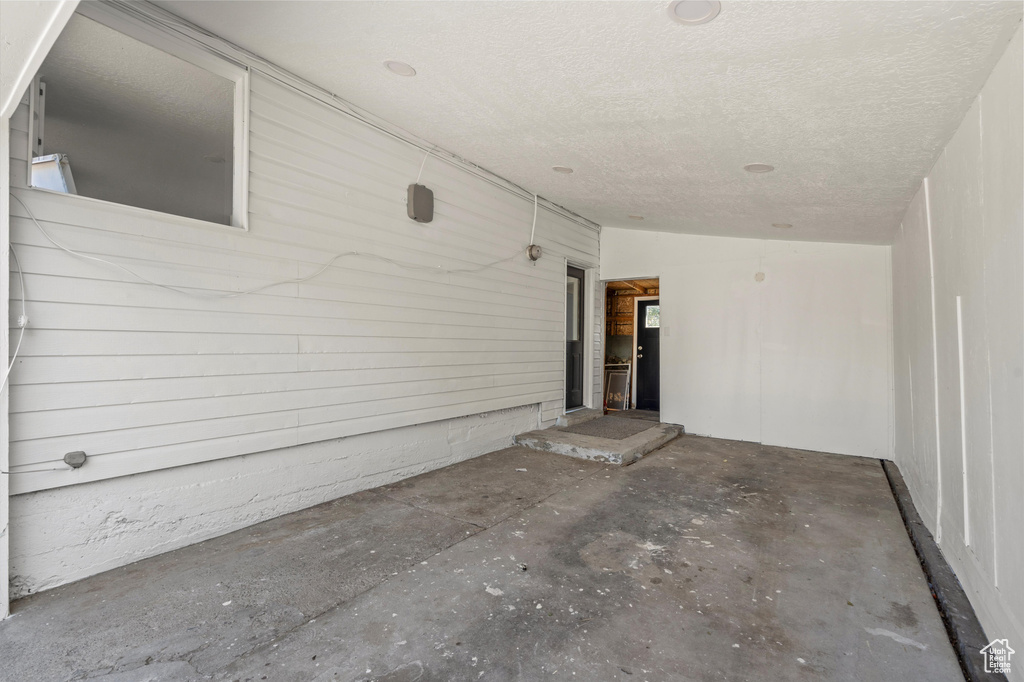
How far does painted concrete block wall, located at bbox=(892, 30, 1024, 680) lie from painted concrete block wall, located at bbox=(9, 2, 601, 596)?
3722mm

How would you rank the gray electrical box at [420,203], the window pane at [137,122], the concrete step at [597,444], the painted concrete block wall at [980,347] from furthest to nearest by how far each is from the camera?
1. the concrete step at [597,444]
2. the gray electrical box at [420,203]
3. the window pane at [137,122]
4. the painted concrete block wall at [980,347]

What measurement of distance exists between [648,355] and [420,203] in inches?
233

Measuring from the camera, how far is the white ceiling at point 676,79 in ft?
6.77

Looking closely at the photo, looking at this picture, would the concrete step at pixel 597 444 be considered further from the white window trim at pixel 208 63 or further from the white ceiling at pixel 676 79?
the white window trim at pixel 208 63

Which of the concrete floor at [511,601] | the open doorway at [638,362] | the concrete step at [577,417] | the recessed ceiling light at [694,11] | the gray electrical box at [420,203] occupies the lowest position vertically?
the concrete floor at [511,601]

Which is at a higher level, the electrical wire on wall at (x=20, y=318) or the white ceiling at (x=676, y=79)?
the white ceiling at (x=676, y=79)

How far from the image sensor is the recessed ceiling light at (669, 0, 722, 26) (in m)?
2.02

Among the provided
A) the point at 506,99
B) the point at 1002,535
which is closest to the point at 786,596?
the point at 1002,535

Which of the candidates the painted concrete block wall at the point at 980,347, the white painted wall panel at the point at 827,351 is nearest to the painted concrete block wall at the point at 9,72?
the painted concrete block wall at the point at 980,347

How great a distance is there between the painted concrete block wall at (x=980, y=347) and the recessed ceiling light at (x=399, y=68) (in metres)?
2.88

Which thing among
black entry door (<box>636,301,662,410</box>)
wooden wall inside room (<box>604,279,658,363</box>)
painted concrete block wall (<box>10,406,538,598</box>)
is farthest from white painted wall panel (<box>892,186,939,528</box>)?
wooden wall inside room (<box>604,279,658,363</box>)

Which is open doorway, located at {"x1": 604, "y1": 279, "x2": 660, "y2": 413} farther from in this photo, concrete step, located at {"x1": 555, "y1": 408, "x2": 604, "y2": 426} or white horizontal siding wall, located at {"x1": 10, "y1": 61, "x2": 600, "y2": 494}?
white horizontal siding wall, located at {"x1": 10, "y1": 61, "x2": 600, "y2": 494}

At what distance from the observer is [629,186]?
4734 mm

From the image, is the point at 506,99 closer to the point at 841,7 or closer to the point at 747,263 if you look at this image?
the point at 841,7
